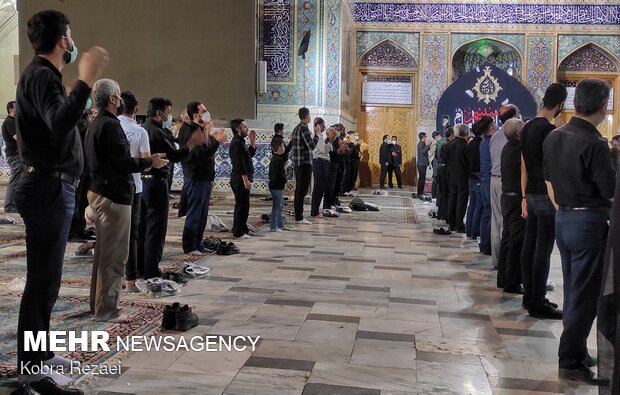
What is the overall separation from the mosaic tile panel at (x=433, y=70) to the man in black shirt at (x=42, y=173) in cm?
1368

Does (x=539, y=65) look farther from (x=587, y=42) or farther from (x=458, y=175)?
(x=458, y=175)

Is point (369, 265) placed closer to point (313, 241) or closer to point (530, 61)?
point (313, 241)

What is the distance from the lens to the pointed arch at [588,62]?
50.5 ft

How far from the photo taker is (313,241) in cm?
678

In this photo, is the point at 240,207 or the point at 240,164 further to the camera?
the point at 240,207

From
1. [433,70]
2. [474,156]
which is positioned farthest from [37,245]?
[433,70]

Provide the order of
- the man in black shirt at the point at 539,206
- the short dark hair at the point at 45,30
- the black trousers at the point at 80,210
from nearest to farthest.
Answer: the short dark hair at the point at 45,30, the man in black shirt at the point at 539,206, the black trousers at the point at 80,210

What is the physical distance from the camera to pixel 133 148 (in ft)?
12.2

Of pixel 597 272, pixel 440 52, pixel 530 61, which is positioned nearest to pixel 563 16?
pixel 530 61

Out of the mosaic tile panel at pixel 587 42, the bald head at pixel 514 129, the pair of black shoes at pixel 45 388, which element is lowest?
the pair of black shoes at pixel 45 388

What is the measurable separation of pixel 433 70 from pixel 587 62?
3.84 metres

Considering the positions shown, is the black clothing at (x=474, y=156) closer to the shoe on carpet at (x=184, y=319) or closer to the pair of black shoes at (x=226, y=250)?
the pair of black shoes at (x=226, y=250)

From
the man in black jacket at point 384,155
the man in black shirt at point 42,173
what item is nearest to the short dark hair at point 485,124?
the man in black shirt at point 42,173

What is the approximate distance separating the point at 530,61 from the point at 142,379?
575 inches
